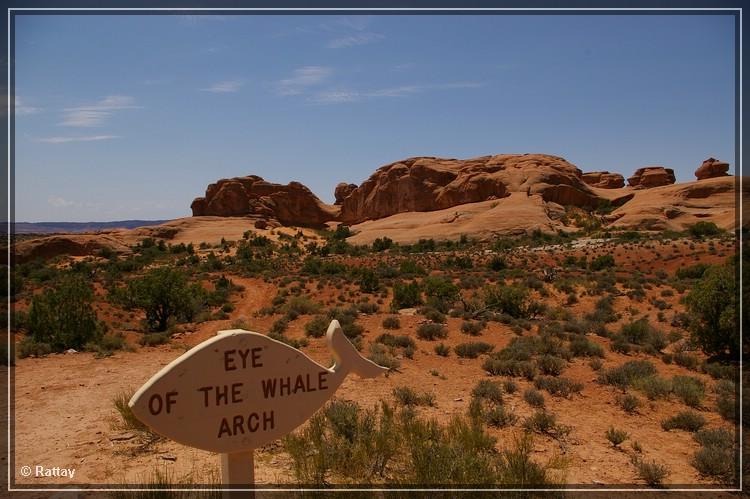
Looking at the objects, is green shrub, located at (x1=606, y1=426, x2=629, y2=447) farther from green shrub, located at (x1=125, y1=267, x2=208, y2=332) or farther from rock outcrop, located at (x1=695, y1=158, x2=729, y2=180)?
rock outcrop, located at (x1=695, y1=158, x2=729, y2=180)

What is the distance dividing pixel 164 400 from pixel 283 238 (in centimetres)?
6214

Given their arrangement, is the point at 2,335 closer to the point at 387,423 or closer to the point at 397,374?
the point at 397,374

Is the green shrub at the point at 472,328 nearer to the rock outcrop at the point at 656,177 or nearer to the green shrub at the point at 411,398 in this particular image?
the green shrub at the point at 411,398

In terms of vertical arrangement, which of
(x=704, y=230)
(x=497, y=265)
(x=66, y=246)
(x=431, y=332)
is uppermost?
(x=704, y=230)

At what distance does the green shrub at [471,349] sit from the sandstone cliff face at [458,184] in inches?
2059

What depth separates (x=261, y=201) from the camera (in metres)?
78.4

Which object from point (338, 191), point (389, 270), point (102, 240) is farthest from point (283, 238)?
point (389, 270)

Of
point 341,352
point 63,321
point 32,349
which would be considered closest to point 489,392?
point 341,352

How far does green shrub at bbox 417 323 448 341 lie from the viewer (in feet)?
44.8

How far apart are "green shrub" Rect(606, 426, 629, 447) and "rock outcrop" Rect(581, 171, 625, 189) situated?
84.6 m

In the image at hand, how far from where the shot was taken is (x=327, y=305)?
64.2ft

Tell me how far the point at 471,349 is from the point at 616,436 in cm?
512

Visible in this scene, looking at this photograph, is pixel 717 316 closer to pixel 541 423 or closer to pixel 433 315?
pixel 541 423

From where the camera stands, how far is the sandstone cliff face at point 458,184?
63594 millimetres
